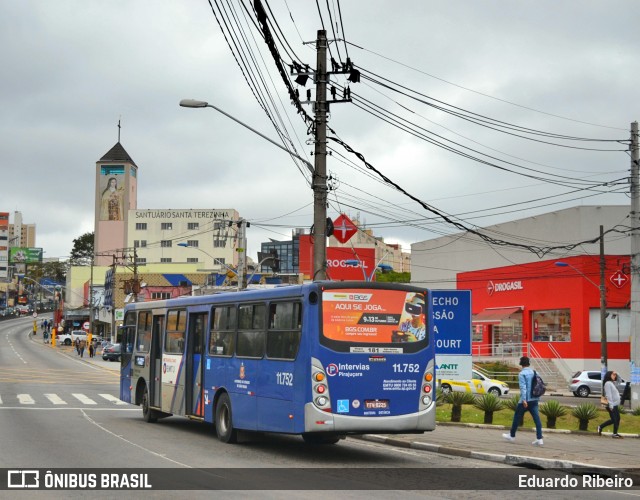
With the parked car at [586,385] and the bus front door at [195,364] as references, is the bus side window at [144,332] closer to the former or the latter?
the bus front door at [195,364]

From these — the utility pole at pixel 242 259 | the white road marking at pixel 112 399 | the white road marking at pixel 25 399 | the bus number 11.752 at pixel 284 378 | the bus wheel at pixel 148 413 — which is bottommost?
the white road marking at pixel 112 399

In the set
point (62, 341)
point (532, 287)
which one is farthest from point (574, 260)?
point (62, 341)

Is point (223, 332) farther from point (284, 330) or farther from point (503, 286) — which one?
point (503, 286)

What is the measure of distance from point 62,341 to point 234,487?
9671 cm

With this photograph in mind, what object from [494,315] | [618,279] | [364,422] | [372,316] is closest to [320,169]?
[372,316]

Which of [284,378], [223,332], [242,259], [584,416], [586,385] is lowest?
[586,385]

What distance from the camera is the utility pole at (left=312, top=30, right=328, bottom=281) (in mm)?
21234

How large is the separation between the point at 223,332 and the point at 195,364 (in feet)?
6.22

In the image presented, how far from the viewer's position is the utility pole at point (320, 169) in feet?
69.7

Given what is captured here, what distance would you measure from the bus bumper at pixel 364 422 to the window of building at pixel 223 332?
3.65 meters

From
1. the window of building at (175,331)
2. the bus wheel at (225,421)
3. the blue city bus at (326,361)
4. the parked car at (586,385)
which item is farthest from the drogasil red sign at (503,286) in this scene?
the bus wheel at (225,421)

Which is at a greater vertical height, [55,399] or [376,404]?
[376,404]

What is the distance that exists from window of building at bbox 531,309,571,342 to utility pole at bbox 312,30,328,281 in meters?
39.9

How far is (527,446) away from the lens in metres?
18.3
